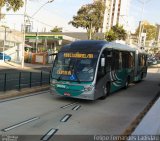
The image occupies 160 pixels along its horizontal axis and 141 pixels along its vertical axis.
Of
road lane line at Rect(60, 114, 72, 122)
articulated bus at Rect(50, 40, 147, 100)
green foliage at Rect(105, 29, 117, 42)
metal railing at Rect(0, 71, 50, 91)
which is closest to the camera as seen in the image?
road lane line at Rect(60, 114, 72, 122)

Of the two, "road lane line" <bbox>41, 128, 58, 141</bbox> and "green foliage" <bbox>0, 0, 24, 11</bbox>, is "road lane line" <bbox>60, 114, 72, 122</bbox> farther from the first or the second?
"green foliage" <bbox>0, 0, 24, 11</bbox>

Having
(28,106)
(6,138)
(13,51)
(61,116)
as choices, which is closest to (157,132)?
(6,138)

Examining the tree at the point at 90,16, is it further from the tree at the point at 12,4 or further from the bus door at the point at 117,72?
the bus door at the point at 117,72

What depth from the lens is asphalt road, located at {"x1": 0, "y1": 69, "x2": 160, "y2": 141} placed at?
30.9 feet

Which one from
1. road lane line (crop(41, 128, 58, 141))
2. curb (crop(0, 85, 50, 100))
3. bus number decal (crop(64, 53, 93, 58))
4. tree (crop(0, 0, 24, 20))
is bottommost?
curb (crop(0, 85, 50, 100))

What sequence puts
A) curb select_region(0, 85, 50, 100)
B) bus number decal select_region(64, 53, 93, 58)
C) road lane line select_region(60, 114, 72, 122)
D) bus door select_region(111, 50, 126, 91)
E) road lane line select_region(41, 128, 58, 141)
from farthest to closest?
bus door select_region(111, 50, 126, 91), curb select_region(0, 85, 50, 100), bus number decal select_region(64, 53, 93, 58), road lane line select_region(60, 114, 72, 122), road lane line select_region(41, 128, 58, 141)

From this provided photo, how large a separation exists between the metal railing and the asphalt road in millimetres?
1706

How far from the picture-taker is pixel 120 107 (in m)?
14.6

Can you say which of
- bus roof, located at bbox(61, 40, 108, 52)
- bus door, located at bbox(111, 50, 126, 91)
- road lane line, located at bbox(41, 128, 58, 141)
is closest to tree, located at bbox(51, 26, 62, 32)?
bus door, located at bbox(111, 50, 126, 91)

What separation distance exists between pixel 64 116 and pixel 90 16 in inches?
2148

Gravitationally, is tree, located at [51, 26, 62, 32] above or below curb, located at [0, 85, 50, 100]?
A: above

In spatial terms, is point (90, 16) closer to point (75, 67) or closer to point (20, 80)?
point (20, 80)

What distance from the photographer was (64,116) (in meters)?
11.8

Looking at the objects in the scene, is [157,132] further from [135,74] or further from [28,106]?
[135,74]
